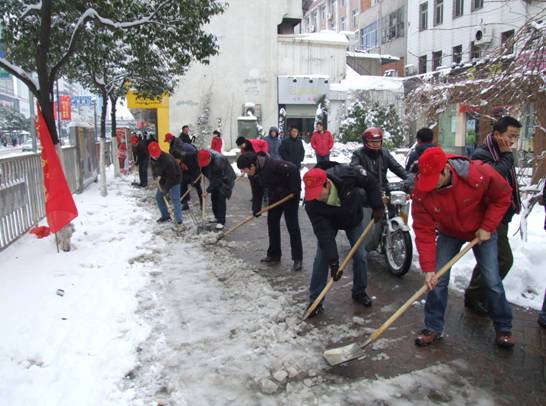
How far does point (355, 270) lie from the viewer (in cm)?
478

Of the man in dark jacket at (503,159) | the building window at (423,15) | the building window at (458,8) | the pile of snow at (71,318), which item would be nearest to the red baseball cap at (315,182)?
the man in dark jacket at (503,159)

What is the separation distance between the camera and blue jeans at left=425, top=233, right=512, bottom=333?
3656 mm

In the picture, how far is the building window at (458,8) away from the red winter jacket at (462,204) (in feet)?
68.8

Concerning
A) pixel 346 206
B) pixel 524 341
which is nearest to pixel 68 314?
pixel 346 206

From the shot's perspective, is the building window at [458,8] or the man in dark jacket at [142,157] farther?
the building window at [458,8]

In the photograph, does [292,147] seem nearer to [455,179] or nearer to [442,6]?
[455,179]

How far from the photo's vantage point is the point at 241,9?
82.6 ft

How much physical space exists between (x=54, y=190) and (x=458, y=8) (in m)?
21.0

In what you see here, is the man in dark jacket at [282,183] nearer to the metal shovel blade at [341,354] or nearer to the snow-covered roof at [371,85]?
the metal shovel blade at [341,354]

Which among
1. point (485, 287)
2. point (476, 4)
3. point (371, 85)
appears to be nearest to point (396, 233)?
point (485, 287)

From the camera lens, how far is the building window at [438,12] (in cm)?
2317

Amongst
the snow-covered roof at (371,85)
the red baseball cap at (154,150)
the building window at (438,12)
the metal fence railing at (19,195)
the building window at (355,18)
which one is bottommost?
the metal fence railing at (19,195)

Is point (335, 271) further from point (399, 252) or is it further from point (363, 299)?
point (399, 252)

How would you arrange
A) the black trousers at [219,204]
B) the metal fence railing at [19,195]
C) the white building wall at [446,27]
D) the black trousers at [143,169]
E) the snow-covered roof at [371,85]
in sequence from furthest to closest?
the snow-covered roof at [371,85] < the white building wall at [446,27] < the black trousers at [143,169] < the black trousers at [219,204] < the metal fence railing at [19,195]
